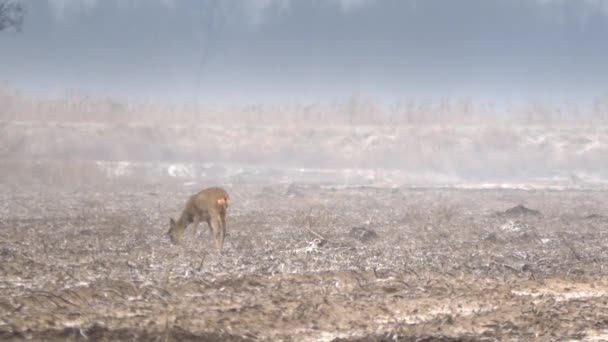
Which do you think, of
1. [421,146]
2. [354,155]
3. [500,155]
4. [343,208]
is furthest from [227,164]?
[343,208]

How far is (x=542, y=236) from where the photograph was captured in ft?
66.0

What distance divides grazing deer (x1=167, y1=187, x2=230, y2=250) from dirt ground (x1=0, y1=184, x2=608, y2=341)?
41 cm

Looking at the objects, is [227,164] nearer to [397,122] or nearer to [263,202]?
[397,122]

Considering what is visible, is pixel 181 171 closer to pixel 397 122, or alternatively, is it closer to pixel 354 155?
pixel 354 155

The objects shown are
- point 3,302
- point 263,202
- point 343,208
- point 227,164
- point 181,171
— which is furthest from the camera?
point 227,164

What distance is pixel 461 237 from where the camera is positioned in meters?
19.6

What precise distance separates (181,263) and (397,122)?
69379mm

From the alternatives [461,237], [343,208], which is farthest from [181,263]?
[343,208]

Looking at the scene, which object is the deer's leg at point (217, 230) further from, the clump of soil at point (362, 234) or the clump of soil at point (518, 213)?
the clump of soil at point (518, 213)

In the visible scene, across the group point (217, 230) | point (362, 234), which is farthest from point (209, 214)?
point (362, 234)

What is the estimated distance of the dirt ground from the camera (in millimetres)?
10609

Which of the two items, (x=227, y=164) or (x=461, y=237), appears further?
(x=227, y=164)

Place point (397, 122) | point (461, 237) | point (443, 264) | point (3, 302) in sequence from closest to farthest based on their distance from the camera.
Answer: point (3, 302), point (443, 264), point (461, 237), point (397, 122)

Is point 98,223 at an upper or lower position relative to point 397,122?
lower
